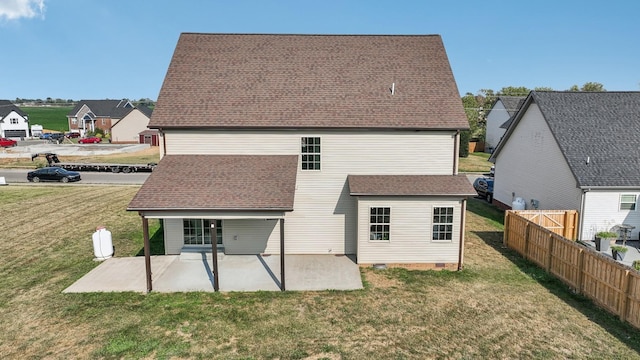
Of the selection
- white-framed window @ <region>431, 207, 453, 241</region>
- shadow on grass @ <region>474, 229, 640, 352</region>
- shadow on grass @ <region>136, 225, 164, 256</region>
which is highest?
white-framed window @ <region>431, 207, 453, 241</region>

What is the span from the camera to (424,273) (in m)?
16.0

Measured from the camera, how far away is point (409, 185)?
53.6ft

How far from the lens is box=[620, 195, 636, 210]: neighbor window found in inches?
793

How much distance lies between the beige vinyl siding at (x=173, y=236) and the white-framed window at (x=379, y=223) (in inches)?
326

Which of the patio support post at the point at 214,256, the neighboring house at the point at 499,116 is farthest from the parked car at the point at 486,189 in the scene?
the neighboring house at the point at 499,116

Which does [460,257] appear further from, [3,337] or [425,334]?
[3,337]

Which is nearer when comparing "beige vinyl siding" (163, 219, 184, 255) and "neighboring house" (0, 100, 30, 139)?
"beige vinyl siding" (163, 219, 184, 255)

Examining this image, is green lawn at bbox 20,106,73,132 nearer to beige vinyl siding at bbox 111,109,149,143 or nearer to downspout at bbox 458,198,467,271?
beige vinyl siding at bbox 111,109,149,143

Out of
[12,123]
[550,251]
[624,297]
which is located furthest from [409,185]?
[12,123]

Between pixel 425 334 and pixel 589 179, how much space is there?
557 inches

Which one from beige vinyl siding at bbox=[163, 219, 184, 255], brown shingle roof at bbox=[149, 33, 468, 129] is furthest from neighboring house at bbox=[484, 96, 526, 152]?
beige vinyl siding at bbox=[163, 219, 184, 255]

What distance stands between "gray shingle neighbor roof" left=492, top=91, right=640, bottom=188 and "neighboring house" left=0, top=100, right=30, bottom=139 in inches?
3798

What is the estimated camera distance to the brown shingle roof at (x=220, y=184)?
13.9m

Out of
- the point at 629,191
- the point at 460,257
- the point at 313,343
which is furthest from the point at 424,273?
the point at 629,191
